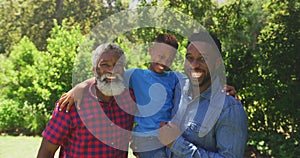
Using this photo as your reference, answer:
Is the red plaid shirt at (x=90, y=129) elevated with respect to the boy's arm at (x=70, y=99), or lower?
lower

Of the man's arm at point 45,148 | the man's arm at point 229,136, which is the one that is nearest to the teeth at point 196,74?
the man's arm at point 229,136

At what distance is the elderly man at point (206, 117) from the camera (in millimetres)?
2109

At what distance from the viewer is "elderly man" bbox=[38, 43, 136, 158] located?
2518 mm

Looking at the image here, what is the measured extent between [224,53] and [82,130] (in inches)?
240

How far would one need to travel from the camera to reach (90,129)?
8.29 feet

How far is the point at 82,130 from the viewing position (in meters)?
2.51

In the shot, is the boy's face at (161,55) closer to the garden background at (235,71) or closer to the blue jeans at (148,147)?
the blue jeans at (148,147)

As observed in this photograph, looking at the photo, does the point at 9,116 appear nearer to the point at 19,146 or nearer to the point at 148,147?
the point at 19,146

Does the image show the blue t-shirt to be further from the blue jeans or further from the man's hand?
the man's hand

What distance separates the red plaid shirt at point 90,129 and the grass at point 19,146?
5271 millimetres

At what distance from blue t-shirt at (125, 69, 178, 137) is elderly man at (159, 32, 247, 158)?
0.36 meters

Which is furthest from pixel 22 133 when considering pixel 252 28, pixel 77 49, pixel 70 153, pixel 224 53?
pixel 252 28

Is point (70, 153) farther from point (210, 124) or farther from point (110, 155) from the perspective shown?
point (210, 124)

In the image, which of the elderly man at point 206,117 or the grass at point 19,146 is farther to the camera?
the grass at point 19,146
